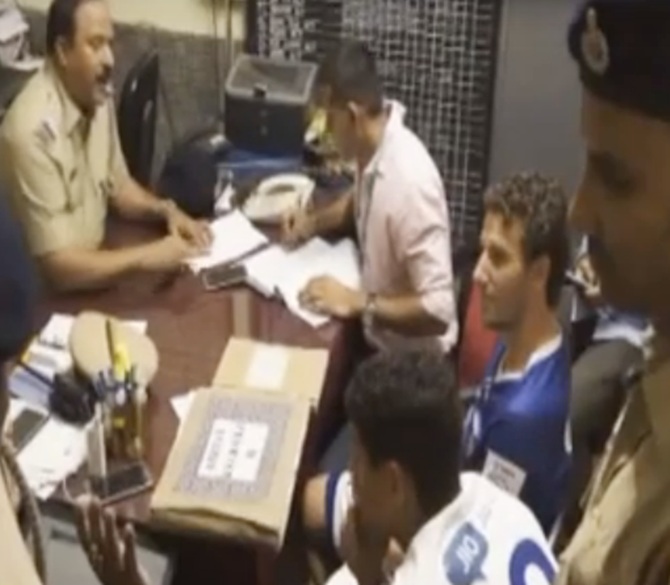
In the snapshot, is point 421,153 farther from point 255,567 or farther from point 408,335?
point 255,567

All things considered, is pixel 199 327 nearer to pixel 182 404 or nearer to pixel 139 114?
pixel 182 404

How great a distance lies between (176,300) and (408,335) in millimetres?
548

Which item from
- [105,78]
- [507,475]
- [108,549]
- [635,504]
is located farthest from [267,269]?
[635,504]

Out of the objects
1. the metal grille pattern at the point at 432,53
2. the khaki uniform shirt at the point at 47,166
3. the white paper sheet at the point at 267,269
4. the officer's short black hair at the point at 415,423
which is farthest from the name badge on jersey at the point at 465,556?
the metal grille pattern at the point at 432,53

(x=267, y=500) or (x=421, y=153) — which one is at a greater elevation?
(x=421, y=153)

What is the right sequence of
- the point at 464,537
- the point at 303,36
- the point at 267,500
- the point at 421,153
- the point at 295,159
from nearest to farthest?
the point at 464,537 → the point at 267,500 → the point at 421,153 → the point at 295,159 → the point at 303,36

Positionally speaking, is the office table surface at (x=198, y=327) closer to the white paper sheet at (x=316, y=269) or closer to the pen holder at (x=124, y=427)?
the white paper sheet at (x=316, y=269)

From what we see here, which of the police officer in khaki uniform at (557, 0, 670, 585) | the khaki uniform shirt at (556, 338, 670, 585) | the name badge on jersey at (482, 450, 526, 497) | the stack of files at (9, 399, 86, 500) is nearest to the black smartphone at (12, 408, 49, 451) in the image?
the stack of files at (9, 399, 86, 500)

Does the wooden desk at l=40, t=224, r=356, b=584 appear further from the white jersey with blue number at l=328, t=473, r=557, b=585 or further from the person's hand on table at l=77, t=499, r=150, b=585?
the white jersey with blue number at l=328, t=473, r=557, b=585

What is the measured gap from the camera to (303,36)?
4340 mm

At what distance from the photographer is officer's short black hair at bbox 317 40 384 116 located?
3.40 metres

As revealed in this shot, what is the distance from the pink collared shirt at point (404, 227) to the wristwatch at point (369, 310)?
0.02 metres

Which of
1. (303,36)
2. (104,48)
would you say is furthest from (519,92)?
(104,48)

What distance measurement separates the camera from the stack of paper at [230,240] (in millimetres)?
3600
